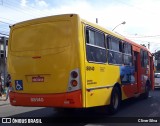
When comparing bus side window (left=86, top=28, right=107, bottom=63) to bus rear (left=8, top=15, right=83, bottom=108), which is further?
bus side window (left=86, top=28, right=107, bottom=63)

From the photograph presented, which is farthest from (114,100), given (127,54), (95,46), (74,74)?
(74,74)

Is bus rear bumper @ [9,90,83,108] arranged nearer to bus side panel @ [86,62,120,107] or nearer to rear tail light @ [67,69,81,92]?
rear tail light @ [67,69,81,92]

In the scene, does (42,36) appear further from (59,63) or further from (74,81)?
(74,81)

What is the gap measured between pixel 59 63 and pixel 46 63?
→ 1.44 ft

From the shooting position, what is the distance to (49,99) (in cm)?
938

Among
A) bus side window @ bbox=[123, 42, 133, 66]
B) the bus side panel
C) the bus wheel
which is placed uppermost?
bus side window @ bbox=[123, 42, 133, 66]

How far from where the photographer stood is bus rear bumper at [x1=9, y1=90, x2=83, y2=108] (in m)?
9.05

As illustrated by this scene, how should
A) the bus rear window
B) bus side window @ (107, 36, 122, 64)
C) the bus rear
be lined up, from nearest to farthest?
the bus rear < the bus rear window < bus side window @ (107, 36, 122, 64)

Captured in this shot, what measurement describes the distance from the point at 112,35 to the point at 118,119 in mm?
3175

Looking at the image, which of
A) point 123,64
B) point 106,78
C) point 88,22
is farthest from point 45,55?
point 123,64

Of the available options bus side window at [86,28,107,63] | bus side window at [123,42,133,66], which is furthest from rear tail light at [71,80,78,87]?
bus side window at [123,42,133,66]

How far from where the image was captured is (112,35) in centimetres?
1219

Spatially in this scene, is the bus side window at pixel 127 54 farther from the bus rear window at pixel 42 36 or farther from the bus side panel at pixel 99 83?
the bus rear window at pixel 42 36

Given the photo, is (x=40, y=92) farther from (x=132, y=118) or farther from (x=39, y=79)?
(x=132, y=118)
